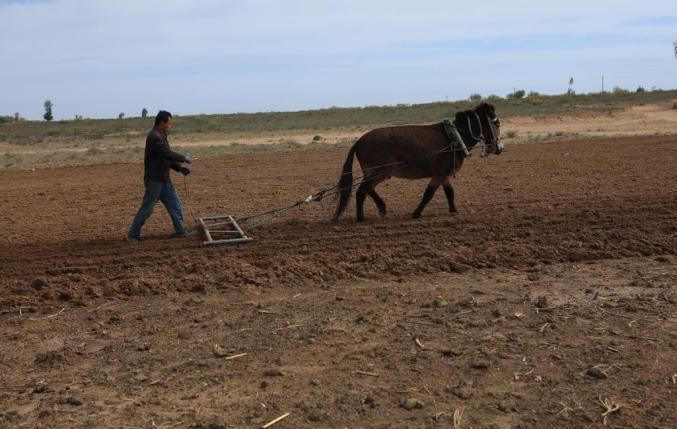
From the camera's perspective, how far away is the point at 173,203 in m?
10.7

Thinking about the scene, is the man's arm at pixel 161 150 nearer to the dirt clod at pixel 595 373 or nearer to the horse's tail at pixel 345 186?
the horse's tail at pixel 345 186

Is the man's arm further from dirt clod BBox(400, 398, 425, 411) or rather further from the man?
dirt clod BBox(400, 398, 425, 411)

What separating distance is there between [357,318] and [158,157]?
187 inches

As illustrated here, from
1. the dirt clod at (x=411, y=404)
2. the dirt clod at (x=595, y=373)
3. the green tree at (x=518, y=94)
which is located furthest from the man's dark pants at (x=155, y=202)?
the green tree at (x=518, y=94)

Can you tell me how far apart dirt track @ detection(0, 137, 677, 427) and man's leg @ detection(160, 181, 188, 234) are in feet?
1.22

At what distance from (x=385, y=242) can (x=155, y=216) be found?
16.7 feet

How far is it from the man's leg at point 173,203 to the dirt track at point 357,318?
372mm

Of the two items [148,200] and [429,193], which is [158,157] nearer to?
[148,200]

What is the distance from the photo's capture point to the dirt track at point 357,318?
541cm

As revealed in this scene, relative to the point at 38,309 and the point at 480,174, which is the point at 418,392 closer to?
the point at 38,309

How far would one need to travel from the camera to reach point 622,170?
56.4 feet

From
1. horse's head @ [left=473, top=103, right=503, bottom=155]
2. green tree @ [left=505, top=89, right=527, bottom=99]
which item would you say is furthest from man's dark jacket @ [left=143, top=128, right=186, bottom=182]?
green tree @ [left=505, top=89, right=527, bottom=99]

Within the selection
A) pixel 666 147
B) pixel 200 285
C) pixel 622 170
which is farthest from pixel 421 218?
pixel 666 147

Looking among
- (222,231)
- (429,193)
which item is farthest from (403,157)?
(222,231)
